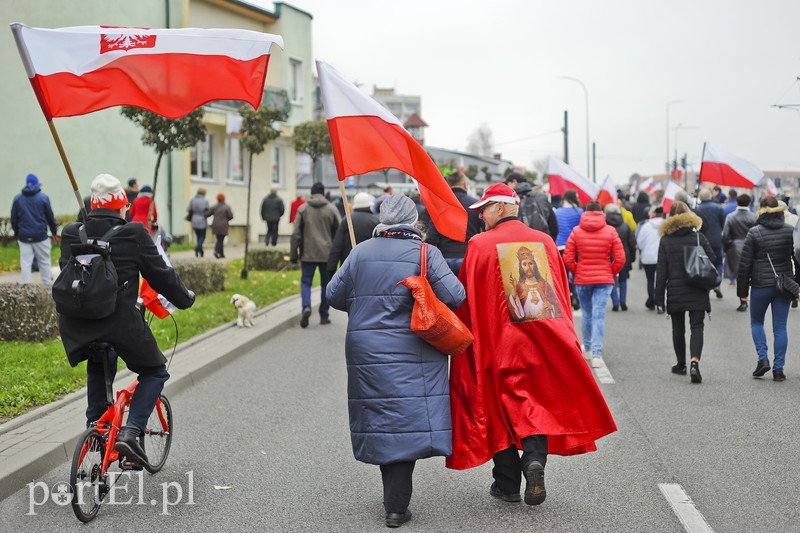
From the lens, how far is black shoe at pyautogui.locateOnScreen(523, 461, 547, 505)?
206 inches

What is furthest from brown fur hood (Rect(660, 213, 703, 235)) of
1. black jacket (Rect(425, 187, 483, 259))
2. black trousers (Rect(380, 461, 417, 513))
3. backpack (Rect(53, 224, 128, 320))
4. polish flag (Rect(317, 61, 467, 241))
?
backpack (Rect(53, 224, 128, 320))

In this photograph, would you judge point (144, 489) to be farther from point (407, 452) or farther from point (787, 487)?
point (787, 487)

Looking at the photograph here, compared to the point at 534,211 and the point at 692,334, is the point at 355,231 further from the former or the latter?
the point at 692,334

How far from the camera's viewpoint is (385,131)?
616cm

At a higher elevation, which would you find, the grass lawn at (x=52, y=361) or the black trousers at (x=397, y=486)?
the grass lawn at (x=52, y=361)

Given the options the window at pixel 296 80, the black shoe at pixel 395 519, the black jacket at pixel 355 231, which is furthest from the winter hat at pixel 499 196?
the window at pixel 296 80

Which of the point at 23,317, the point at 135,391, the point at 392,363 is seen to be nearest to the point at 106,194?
the point at 135,391

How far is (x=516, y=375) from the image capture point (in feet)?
18.1

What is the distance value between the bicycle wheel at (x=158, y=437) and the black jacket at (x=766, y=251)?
608 cm

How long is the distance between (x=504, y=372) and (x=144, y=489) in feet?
8.06

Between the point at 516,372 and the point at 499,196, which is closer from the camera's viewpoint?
the point at 516,372

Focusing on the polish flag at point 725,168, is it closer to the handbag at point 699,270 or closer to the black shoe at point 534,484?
the handbag at point 699,270

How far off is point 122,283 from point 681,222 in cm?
651

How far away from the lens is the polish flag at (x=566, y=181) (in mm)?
20562
